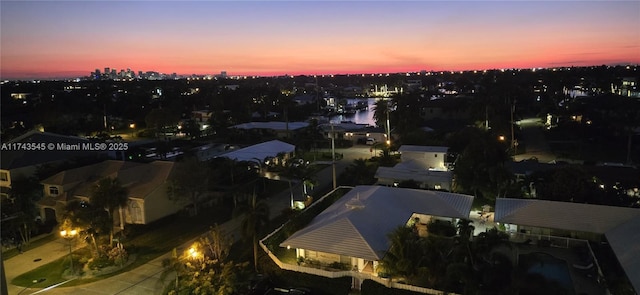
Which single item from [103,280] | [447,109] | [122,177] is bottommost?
[103,280]

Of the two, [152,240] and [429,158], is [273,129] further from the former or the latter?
[152,240]

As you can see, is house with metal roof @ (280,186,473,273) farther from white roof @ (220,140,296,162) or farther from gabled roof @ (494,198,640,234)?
white roof @ (220,140,296,162)

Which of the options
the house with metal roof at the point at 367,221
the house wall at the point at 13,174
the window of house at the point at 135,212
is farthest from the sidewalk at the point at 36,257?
the house with metal roof at the point at 367,221

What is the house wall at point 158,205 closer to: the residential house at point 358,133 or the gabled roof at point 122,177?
the gabled roof at point 122,177

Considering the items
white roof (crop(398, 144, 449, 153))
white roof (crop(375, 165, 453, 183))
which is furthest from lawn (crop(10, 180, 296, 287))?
white roof (crop(398, 144, 449, 153))

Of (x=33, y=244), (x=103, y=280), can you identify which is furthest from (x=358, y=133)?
(x=103, y=280)

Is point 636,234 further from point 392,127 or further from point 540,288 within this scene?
point 392,127

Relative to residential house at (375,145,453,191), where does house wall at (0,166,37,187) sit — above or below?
above
